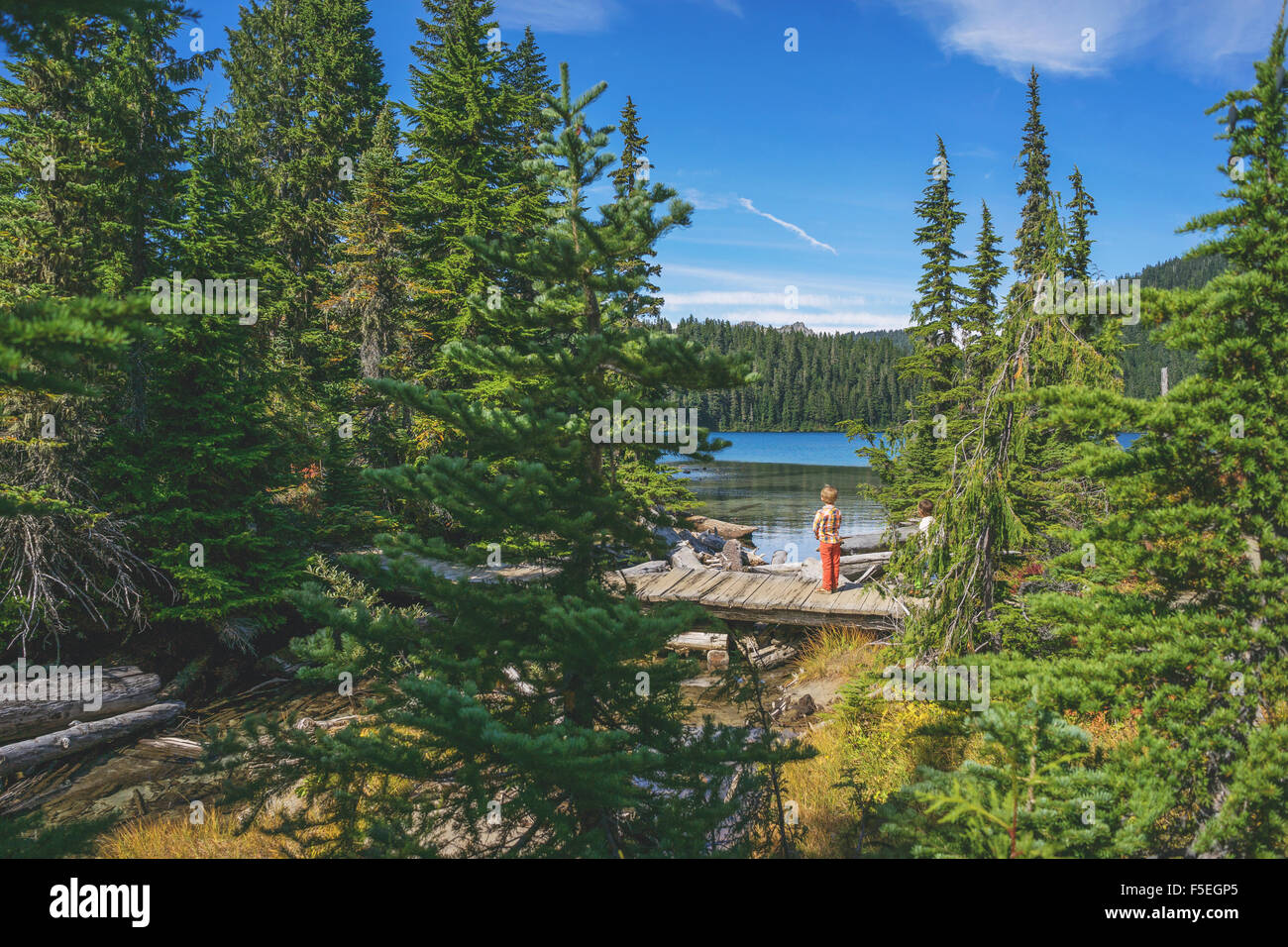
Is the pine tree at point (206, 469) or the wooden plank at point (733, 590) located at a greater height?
the pine tree at point (206, 469)

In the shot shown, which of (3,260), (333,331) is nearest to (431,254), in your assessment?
(333,331)

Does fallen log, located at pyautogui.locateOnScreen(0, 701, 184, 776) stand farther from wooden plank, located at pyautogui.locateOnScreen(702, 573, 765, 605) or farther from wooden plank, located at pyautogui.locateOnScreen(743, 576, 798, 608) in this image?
wooden plank, located at pyautogui.locateOnScreen(743, 576, 798, 608)

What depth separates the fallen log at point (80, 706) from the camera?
1018cm

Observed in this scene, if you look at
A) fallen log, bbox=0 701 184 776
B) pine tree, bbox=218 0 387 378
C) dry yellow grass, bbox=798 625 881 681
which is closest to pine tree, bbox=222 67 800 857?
dry yellow grass, bbox=798 625 881 681

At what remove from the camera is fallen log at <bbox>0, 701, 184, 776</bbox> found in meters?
9.70

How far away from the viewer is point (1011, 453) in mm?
6457

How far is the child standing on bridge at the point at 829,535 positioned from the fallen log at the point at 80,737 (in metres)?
12.5

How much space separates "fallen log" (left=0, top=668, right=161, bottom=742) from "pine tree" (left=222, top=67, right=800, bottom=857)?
31.8 feet

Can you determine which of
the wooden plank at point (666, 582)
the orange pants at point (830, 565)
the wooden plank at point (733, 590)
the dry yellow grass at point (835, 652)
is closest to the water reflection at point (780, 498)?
the wooden plank at point (666, 582)

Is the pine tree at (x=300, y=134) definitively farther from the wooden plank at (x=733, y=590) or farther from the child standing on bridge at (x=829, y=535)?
the child standing on bridge at (x=829, y=535)

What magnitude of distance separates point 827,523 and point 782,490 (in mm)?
33817

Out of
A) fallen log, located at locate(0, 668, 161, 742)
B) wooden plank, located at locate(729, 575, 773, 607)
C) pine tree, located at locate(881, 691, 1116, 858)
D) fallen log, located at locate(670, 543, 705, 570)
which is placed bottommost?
fallen log, located at locate(0, 668, 161, 742)

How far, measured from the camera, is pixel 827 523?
11.9m

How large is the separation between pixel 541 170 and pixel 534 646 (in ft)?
11.9
